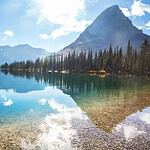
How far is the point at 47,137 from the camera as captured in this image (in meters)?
23.5

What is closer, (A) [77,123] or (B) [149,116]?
(A) [77,123]

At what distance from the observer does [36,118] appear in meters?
32.5

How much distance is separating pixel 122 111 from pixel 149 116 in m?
3.99

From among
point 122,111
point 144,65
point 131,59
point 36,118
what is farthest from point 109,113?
point 131,59

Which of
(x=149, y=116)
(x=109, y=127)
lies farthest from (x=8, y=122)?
(x=149, y=116)

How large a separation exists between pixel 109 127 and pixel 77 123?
3.72 metres

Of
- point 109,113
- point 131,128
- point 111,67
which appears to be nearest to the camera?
point 131,128

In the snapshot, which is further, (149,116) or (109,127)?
(149,116)

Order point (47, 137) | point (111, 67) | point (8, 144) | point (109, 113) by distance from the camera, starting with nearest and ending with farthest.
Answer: point (8, 144) < point (47, 137) < point (109, 113) < point (111, 67)

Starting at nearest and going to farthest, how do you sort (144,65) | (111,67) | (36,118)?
(36,118), (144,65), (111,67)

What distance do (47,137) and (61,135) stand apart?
1341 mm

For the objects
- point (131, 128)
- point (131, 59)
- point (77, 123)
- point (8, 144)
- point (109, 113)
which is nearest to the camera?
point (8, 144)

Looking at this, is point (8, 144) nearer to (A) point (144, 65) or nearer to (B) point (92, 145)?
(B) point (92, 145)

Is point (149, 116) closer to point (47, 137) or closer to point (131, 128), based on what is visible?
point (131, 128)
